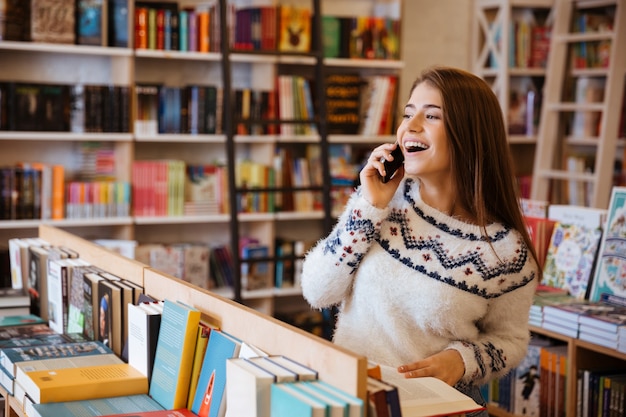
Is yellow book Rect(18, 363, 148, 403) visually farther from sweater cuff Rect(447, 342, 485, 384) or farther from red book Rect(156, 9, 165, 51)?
red book Rect(156, 9, 165, 51)

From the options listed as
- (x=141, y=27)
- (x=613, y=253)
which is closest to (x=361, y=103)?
(x=141, y=27)

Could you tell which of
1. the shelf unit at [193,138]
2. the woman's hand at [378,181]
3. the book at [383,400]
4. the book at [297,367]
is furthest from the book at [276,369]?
the shelf unit at [193,138]

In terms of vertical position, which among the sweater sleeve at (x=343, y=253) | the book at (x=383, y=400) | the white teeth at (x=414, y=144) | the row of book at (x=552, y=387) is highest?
the white teeth at (x=414, y=144)

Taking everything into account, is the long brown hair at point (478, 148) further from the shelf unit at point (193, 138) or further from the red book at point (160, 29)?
the red book at point (160, 29)

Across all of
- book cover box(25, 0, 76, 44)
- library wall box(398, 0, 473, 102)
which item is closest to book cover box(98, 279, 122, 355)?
book cover box(25, 0, 76, 44)

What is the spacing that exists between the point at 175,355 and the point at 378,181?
0.59 meters

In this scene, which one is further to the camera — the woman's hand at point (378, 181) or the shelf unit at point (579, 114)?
the shelf unit at point (579, 114)

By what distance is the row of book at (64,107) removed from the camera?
4.31 meters

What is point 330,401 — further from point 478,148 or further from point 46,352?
point 46,352

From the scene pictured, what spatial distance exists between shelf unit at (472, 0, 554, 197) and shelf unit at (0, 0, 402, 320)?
2.18ft

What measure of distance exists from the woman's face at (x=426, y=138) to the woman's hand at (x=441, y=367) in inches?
16.0

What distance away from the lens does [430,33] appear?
5.56 m

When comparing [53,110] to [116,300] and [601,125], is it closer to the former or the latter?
[116,300]

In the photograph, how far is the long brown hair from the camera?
191 cm
